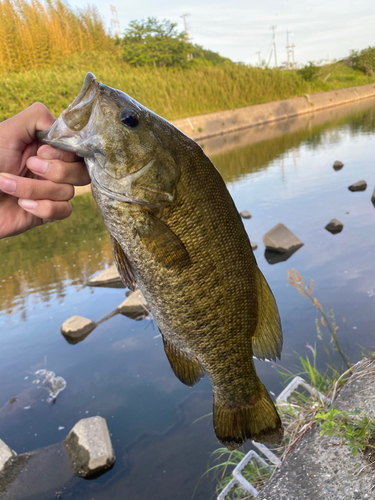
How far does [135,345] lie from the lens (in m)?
5.29

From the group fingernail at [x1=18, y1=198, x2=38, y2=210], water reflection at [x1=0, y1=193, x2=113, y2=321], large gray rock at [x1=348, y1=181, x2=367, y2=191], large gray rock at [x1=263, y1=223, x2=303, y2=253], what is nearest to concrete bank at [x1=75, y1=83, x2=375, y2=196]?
water reflection at [x1=0, y1=193, x2=113, y2=321]

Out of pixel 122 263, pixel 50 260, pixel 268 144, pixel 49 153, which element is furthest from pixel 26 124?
pixel 268 144

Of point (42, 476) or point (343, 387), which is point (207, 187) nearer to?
point (343, 387)

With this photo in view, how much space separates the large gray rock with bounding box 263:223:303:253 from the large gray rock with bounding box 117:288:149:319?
2.71 m

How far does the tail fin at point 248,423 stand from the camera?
1609 millimetres

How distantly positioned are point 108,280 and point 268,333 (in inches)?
224

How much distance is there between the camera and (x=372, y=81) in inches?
1762

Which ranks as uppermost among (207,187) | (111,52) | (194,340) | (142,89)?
(111,52)

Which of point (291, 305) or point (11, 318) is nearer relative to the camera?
point (291, 305)

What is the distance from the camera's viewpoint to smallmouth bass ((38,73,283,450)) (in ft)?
4.41

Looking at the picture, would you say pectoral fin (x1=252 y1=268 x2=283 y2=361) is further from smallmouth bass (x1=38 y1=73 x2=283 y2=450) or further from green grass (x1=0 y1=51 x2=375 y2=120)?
green grass (x1=0 y1=51 x2=375 y2=120)

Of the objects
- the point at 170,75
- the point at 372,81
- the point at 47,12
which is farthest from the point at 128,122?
the point at 372,81

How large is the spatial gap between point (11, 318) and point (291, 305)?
460 centimetres

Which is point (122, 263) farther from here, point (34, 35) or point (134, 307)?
point (34, 35)
